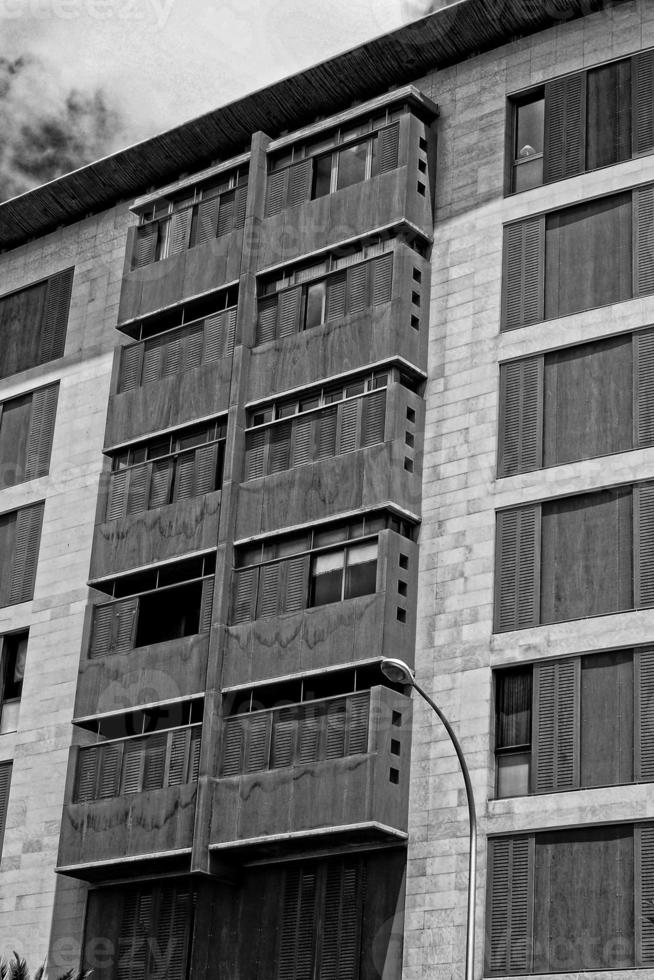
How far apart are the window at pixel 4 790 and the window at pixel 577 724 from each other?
14.9 m

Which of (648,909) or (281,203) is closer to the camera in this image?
(648,909)

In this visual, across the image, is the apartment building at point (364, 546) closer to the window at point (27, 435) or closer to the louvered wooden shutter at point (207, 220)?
the louvered wooden shutter at point (207, 220)

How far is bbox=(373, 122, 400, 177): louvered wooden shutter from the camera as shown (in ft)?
142

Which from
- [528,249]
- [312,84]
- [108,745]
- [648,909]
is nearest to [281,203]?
[312,84]

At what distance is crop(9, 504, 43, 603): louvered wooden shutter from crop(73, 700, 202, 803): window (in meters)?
6.72

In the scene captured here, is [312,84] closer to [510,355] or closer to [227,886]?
[510,355]

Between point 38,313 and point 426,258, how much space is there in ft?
47.9

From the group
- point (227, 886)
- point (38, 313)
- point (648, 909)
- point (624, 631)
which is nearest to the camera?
point (648, 909)

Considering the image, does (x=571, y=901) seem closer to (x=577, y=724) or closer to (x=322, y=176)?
(x=577, y=724)

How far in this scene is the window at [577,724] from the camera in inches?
1369

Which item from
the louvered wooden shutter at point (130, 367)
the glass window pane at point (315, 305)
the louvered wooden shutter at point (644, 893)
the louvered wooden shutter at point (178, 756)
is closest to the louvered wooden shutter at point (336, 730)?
the louvered wooden shutter at point (178, 756)

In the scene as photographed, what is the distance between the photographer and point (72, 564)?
46781 mm

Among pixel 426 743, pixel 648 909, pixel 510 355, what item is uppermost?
pixel 510 355

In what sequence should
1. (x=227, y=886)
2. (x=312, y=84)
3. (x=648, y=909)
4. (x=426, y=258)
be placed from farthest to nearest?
(x=312, y=84) → (x=426, y=258) → (x=227, y=886) → (x=648, y=909)
